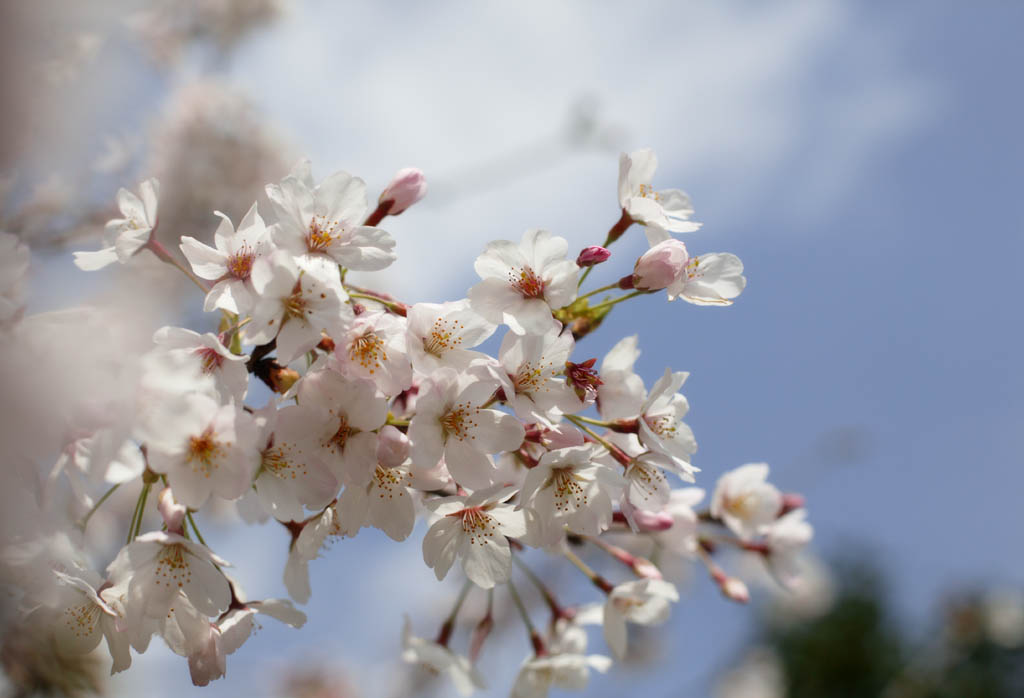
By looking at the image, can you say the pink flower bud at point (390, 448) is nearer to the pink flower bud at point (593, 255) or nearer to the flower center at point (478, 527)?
the flower center at point (478, 527)

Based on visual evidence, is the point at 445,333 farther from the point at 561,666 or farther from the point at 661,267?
the point at 561,666

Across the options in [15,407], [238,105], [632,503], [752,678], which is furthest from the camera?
[752,678]

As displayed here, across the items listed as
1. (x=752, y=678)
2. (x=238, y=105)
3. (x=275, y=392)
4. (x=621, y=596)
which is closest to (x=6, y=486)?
(x=275, y=392)

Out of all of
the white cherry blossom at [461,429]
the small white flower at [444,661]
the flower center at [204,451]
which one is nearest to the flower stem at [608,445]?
the white cherry blossom at [461,429]

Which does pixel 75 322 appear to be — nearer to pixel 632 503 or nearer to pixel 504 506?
pixel 504 506

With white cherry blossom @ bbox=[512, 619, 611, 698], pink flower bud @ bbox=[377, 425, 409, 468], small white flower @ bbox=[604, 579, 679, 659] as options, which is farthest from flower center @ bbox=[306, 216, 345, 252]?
white cherry blossom @ bbox=[512, 619, 611, 698]

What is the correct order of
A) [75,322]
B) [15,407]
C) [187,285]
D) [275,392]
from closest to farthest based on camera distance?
[15,407] < [75,322] < [275,392] < [187,285]

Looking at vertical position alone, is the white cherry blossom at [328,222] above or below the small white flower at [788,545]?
above
